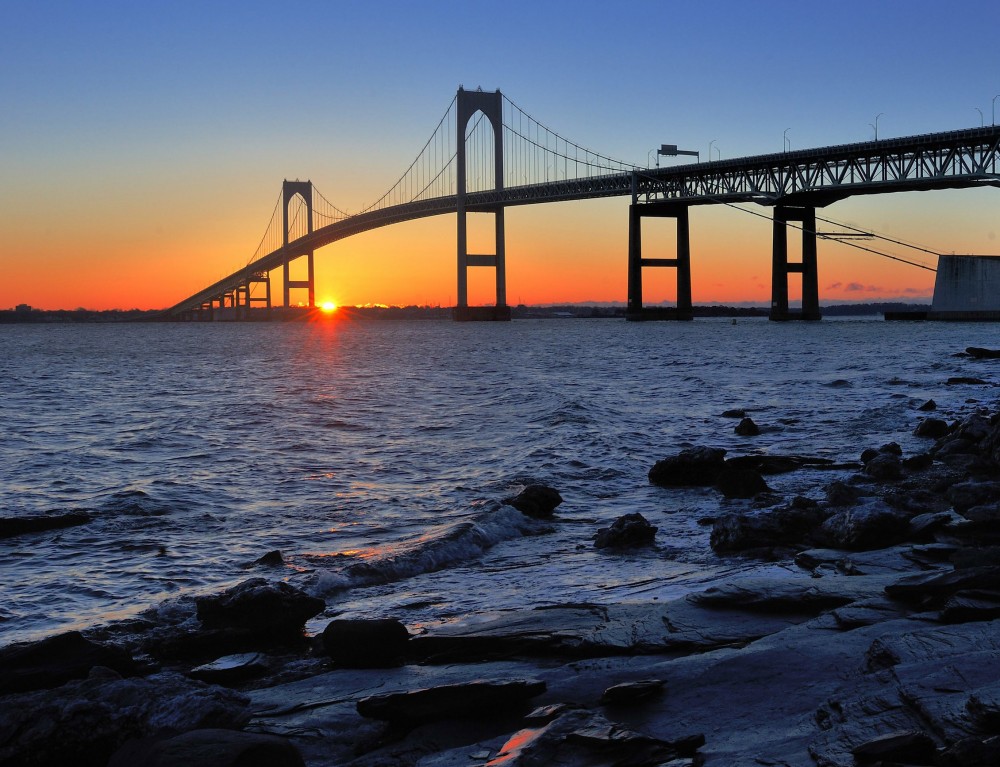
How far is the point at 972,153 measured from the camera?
62375 millimetres

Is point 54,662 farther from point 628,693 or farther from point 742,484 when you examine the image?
point 742,484

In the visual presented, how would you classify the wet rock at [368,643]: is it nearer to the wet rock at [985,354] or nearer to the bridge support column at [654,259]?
the wet rock at [985,354]

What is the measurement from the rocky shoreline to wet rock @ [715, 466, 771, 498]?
9.49 feet

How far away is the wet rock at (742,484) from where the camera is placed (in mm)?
8898

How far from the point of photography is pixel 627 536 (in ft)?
23.1

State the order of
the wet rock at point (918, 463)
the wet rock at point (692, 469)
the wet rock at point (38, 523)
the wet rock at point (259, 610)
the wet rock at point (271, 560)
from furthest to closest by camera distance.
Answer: the wet rock at point (692, 469) < the wet rock at point (918, 463) < the wet rock at point (38, 523) < the wet rock at point (271, 560) < the wet rock at point (259, 610)

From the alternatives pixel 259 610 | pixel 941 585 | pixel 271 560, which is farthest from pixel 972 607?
pixel 271 560

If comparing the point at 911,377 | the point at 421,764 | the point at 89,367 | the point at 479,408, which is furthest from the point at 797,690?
the point at 89,367

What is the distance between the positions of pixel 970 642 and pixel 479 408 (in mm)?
16597

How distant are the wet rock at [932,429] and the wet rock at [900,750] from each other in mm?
10839

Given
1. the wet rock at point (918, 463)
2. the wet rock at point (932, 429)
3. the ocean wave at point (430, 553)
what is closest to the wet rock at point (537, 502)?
the ocean wave at point (430, 553)

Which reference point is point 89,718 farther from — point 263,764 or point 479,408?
point 479,408

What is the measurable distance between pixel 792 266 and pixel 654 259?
11.6 metres

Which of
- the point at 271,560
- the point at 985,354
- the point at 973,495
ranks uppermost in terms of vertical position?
the point at 985,354
